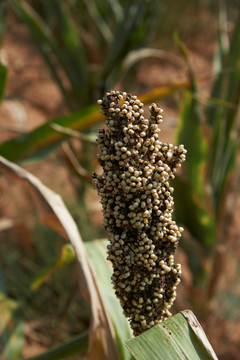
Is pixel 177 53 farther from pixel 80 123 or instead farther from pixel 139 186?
pixel 139 186

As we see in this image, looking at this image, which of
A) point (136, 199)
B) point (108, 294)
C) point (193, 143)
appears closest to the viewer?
point (136, 199)

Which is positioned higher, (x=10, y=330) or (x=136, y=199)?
(x=10, y=330)

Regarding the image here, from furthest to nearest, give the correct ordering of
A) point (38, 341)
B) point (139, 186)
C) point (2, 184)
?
point (2, 184), point (38, 341), point (139, 186)

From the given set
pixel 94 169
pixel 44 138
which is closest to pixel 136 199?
pixel 44 138

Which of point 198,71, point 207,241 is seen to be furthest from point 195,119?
point 198,71

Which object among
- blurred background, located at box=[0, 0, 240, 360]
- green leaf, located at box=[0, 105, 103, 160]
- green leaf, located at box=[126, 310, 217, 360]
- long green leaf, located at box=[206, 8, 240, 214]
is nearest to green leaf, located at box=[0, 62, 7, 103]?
blurred background, located at box=[0, 0, 240, 360]

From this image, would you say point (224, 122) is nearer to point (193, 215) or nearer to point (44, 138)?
point (193, 215)

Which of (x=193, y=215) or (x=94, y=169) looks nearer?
(x=193, y=215)

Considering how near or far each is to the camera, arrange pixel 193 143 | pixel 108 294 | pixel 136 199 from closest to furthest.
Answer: pixel 136 199 → pixel 108 294 → pixel 193 143

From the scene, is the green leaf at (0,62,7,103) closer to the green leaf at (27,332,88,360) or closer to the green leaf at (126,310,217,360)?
the green leaf at (27,332,88,360)
